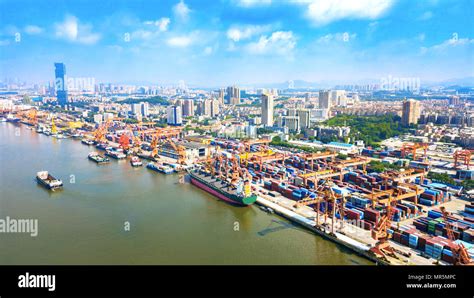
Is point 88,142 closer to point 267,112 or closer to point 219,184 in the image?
point 219,184

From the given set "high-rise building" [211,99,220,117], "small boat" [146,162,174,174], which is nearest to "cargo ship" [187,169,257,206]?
"small boat" [146,162,174,174]

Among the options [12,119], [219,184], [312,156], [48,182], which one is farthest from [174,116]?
[219,184]

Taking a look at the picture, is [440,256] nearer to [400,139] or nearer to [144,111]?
[400,139]

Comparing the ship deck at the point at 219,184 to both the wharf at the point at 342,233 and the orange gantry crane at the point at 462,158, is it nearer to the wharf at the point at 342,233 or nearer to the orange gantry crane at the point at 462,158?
the wharf at the point at 342,233

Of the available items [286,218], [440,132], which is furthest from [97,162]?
[440,132]

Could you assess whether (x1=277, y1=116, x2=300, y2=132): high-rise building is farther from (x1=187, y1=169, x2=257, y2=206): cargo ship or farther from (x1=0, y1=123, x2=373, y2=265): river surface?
(x1=0, y1=123, x2=373, y2=265): river surface
